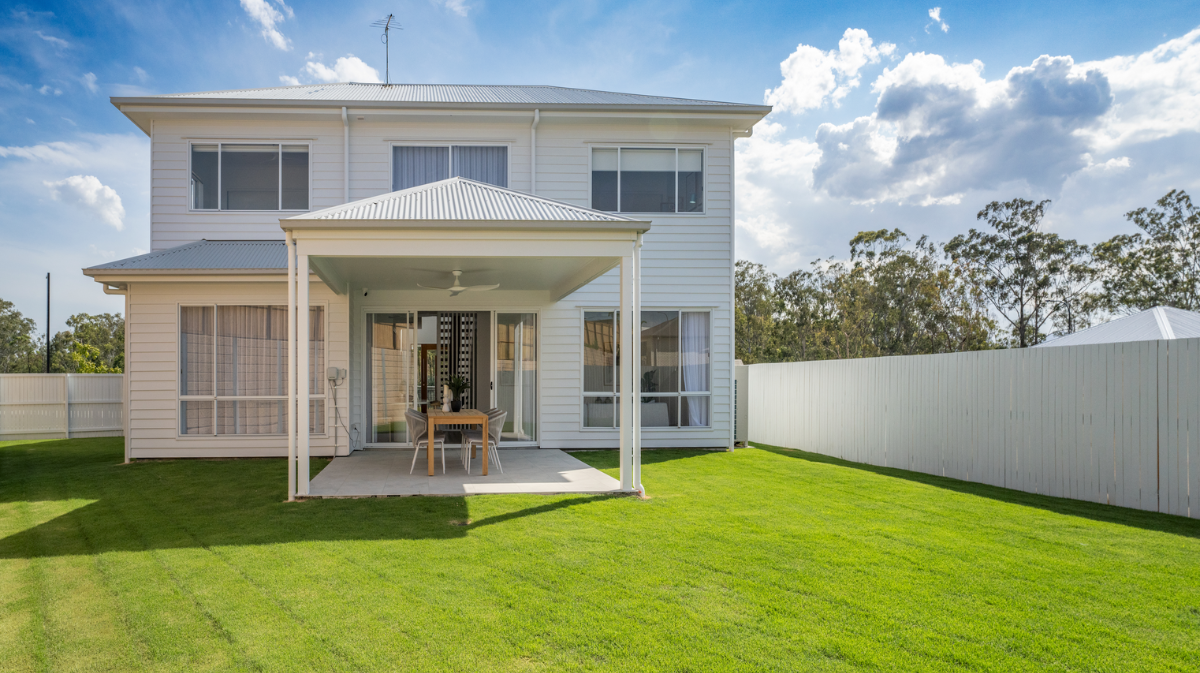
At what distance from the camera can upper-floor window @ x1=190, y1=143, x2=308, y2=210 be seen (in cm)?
1039

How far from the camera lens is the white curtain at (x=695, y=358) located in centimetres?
1089

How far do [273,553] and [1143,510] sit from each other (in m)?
8.06

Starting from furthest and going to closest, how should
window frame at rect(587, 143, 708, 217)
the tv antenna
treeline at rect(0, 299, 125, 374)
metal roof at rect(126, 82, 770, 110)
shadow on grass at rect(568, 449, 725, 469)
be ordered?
treeline at rect(0, 299, 125, 374), the tv antenna, window frame at rect(587, 143, 708, 217), metal roof at rect(126, 82, 770, 110), shadow on grass at rect(568, 449, 725, 469)

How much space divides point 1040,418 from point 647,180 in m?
6.71

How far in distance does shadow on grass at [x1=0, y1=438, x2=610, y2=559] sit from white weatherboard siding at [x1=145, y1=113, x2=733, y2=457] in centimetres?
277

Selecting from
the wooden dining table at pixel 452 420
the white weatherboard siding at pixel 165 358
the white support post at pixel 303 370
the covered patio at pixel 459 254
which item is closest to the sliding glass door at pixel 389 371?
the white weatherboard siding at pixel 165 358

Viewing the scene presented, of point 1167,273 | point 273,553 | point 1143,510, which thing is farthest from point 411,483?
point 1167,273

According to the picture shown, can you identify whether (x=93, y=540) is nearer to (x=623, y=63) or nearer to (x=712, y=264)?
(x=712, y=264)

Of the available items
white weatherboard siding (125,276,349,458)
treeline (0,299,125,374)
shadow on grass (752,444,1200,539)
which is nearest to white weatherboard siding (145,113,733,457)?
white weatherboard siding (125,276,349,458)

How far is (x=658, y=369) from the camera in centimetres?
1080

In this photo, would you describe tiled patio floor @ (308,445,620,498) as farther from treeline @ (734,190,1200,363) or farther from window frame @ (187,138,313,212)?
treeline @ (734,190,1200,363)

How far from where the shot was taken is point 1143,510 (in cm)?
629

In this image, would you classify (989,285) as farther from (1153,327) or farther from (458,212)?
(458,212)

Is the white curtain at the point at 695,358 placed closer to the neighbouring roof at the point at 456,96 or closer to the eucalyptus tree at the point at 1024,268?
the neighbouring roof at the point at 456,96
